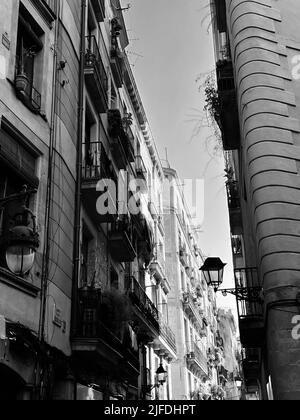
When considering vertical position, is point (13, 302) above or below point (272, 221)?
below

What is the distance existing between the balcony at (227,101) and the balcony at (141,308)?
22.8 ft

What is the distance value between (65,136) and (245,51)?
4.52m

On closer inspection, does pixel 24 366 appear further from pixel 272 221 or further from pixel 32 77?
pixel 32 77

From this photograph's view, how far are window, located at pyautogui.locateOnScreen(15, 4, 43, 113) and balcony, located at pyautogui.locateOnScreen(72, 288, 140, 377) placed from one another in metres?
4.32

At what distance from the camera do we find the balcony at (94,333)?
1190 cm

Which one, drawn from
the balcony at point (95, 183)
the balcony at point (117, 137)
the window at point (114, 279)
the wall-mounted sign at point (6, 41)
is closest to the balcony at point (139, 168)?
the balcony at point (117, 137)

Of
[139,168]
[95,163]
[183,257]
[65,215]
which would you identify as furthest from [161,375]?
[183,257]

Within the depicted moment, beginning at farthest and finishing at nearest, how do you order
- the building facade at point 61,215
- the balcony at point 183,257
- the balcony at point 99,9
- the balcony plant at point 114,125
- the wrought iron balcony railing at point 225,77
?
the balcony at point 183,257, the balcony plant at point 114,125, the balcony at point 99,9, the wrought iron balcony railing at point 225,77, the building facade at point 61,215

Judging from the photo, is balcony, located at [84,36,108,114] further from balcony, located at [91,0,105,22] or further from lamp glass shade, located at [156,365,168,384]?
lamp glass shade, located at [156,365,168,384]

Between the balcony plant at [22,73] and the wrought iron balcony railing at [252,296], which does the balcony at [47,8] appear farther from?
the wrought iron balcony railing at [252,296]

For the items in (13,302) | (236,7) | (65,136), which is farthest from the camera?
(65,136)

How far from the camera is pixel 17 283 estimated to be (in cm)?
947
